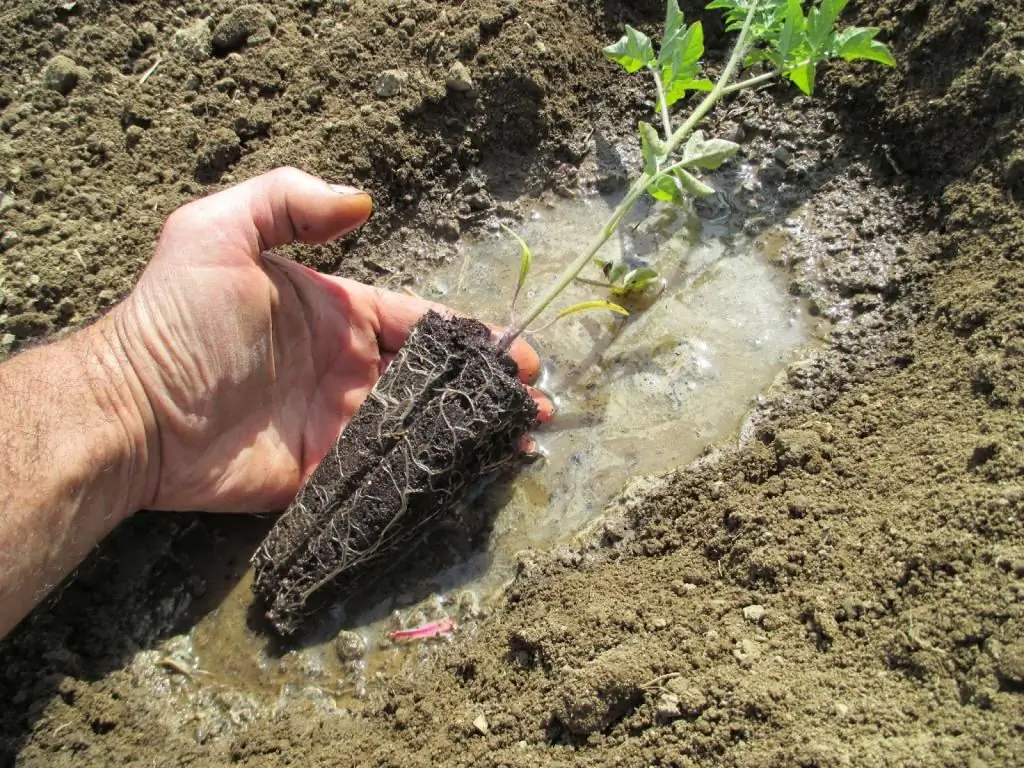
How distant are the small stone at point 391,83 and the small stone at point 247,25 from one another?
0.49 m

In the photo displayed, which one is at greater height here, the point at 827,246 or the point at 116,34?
the point at 827,246

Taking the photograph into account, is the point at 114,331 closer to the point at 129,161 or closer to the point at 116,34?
the point at 129,161

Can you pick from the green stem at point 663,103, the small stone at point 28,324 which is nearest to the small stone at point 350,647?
the small stone at point 28,324

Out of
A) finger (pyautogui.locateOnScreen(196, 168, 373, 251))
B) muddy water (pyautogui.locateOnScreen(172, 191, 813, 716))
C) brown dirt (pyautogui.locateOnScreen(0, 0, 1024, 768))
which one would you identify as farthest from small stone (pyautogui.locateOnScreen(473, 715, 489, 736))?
finger (pyautogui.locateOnScreen(196, 168, 373, 251))

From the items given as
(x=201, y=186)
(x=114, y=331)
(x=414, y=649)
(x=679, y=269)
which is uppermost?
(x=679, y=269)

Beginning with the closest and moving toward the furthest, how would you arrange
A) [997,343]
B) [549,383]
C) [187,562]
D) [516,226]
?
[997,343] < [187,562] < [549,383] < [516,226]

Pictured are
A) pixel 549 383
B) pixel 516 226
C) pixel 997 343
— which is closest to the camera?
pixel 997 343

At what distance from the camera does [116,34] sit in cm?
285

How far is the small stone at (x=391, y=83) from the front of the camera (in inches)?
109

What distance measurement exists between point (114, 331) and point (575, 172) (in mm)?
1756

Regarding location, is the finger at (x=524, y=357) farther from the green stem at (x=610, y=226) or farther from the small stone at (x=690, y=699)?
the small stone at (x=690, y=699)

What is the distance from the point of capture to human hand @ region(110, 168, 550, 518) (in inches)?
84.4

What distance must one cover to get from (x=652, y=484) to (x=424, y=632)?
86cm

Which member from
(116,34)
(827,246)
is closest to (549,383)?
(827,246)
